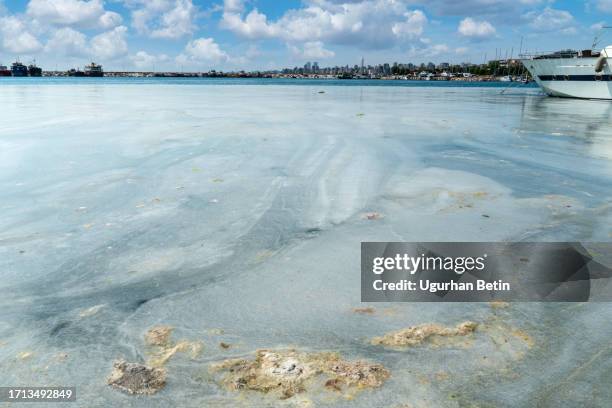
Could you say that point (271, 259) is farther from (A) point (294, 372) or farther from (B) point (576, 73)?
(B) point (576, 73)

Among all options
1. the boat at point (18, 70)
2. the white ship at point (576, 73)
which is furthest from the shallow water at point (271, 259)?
the boat at point (18, 70)

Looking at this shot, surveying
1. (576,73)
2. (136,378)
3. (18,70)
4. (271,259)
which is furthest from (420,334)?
(18,70)

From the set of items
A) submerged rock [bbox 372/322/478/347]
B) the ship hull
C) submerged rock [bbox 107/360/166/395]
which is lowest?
submerged rock [bbox 372/322/478/347]

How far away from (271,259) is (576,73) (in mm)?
32835

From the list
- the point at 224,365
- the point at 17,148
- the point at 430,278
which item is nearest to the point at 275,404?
the point at 224,365

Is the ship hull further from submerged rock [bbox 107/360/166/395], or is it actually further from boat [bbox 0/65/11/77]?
boat [bbox 0/65/11/77]

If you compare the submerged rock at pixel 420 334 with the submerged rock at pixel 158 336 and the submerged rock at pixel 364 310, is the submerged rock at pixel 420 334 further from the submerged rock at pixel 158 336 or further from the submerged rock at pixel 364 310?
the submerged rock at pixel 158 336

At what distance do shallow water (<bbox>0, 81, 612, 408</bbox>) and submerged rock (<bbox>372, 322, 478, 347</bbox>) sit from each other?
0.19ft

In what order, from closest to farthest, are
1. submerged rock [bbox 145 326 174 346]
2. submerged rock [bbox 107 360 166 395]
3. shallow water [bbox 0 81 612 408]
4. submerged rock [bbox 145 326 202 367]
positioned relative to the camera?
1. submerged rock [bbox 107 360 166 395]
2. shallow water [bbox 0 81 612 408]
3. submerged rock [bbox 145 326 202 367]
4. submerged rock [bbox 145 326 174 346]

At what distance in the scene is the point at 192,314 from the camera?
2670 millimetres

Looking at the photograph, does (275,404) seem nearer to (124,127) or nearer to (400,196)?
(400,196)

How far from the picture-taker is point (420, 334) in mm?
2477

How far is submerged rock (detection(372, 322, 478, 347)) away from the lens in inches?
94.3

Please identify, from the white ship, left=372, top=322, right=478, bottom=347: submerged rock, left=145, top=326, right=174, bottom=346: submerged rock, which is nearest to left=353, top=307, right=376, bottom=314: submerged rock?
left=372, top=322, right=478, bottom=347: submerged rock
